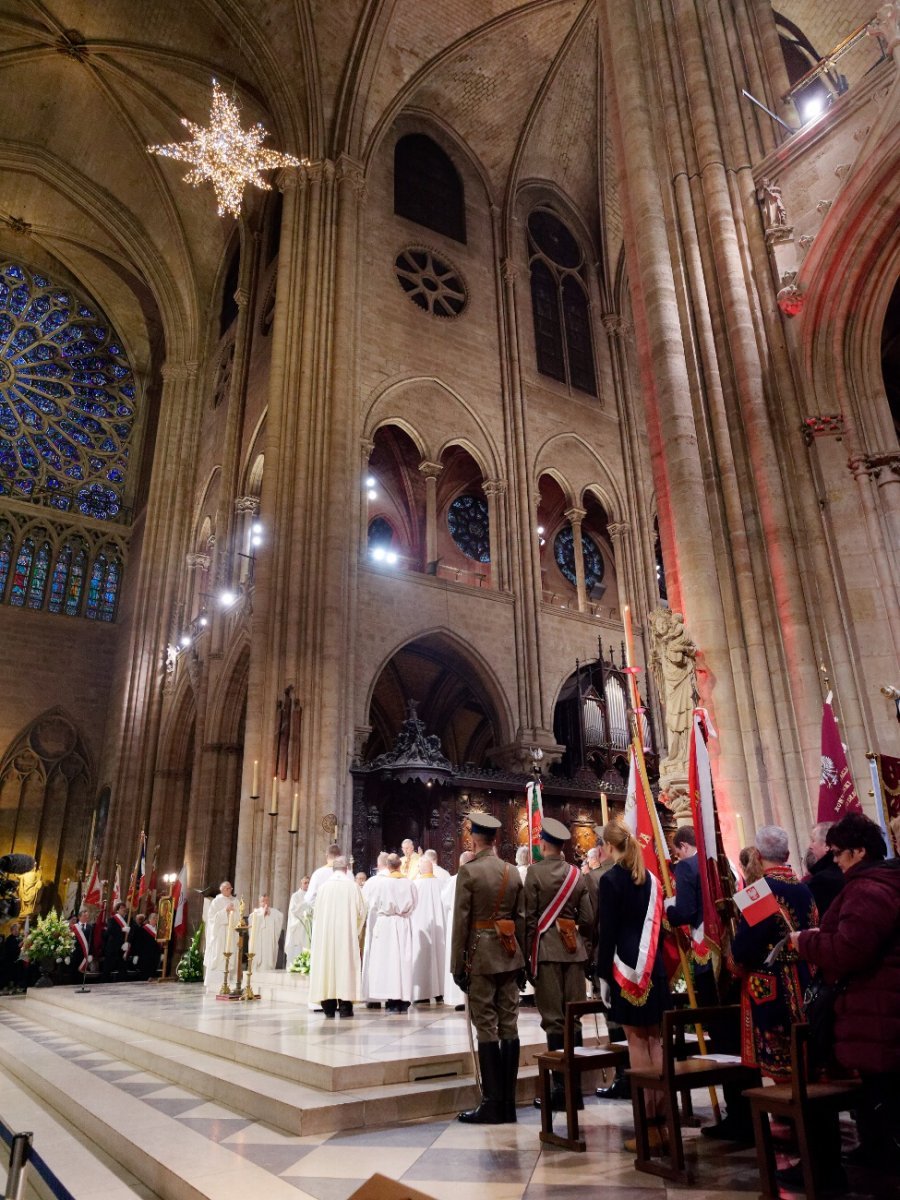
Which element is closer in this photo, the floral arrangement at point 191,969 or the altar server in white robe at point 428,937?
the altar server in white robe at point 428,937

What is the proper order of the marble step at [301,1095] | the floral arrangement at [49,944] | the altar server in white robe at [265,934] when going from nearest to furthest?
1. the marble step at [301,1095]
2. the altar server in white robe at [265,934]
3. the floral arrangement at [49,944]

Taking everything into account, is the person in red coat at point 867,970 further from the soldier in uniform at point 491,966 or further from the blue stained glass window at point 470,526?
the blue stained glass window at point 470,526

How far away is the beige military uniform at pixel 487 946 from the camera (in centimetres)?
428

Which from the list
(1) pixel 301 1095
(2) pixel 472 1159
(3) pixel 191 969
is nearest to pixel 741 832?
(1) pixel 301 1095

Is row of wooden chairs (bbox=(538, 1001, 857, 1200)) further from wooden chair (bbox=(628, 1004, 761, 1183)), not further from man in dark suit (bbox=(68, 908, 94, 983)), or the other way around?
man in dark suit (bbox=(68, 908, 94, 983))

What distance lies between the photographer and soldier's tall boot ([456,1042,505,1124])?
421cm

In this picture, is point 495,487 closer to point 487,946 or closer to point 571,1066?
point 487,946

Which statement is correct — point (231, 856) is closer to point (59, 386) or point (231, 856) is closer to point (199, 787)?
point (199, 787)

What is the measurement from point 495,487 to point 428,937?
38.2ft

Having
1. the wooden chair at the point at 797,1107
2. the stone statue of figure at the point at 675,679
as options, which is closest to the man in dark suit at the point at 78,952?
the stone statue of figure at the point at 675,679

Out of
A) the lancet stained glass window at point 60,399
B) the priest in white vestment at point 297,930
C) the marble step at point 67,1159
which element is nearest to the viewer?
the marble step at point 67,1159

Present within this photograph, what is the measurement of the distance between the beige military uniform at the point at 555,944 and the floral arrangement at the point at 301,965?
7.05 m

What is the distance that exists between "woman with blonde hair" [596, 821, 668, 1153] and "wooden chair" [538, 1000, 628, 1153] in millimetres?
157

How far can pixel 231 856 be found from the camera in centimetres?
1711
